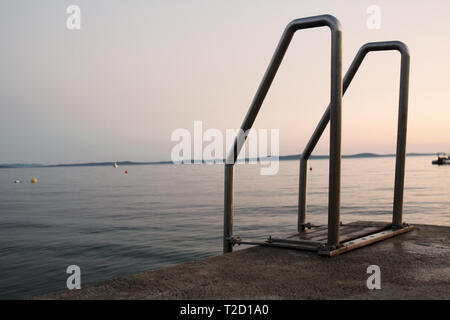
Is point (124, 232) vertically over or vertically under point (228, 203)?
under

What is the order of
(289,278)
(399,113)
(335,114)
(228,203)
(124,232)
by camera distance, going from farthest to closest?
(124,232)
(399,113)
(228,203)
(335,114)
(289,278)

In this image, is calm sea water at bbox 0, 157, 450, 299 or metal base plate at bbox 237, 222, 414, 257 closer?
metal base plate at bbox 237, 222, 414, 257

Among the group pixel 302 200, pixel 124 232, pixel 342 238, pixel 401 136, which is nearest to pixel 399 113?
pixel 401 136

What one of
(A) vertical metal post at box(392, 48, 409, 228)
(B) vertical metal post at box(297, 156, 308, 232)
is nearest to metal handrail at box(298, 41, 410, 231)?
(A) vertical metal post at box(392, 48, 409, 228)

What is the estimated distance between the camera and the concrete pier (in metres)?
2.29

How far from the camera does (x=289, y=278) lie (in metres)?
2.61

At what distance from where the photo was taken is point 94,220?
1986cm

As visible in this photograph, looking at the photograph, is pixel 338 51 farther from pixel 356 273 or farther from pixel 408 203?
pixel 408 203

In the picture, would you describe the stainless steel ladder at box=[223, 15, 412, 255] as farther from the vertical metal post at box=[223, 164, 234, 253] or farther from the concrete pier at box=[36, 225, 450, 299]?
the concrete pier at box=[36, 225, 450, 299]

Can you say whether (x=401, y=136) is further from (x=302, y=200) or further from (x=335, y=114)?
(x=335, y=114)

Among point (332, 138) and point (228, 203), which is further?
point (228, 203)

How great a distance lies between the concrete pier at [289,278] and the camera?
2.29m

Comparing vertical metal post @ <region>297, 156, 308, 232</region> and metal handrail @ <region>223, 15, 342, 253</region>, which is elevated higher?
metal handrail @ <region>223, 15, 342, 253</region>

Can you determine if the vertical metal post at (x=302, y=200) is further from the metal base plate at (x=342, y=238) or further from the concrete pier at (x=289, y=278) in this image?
the concrete pier at (x=289, y=278)
